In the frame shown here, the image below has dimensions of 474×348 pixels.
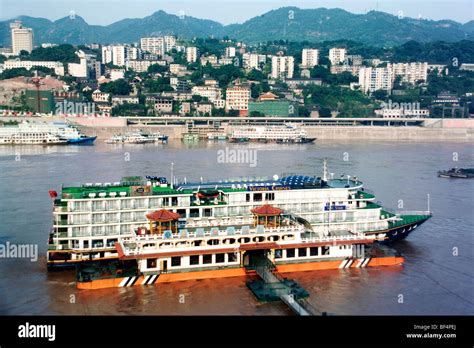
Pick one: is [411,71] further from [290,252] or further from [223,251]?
[223,251]

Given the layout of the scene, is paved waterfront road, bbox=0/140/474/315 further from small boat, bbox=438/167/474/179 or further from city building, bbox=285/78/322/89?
city building, bbox=285/78/322/89

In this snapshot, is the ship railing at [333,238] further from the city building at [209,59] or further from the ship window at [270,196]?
the city building at [209,59]

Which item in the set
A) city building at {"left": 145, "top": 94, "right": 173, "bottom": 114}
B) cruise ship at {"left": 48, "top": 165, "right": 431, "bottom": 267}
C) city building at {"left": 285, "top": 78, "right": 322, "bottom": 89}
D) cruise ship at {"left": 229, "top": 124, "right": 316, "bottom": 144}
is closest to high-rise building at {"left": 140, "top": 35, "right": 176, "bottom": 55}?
city building at {"left": 285, "top": 78, "right": 322, "bottom": 89}

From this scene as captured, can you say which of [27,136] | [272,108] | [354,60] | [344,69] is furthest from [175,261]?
[354,60]

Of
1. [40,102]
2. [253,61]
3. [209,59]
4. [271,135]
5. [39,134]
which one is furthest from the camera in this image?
[253,61]
